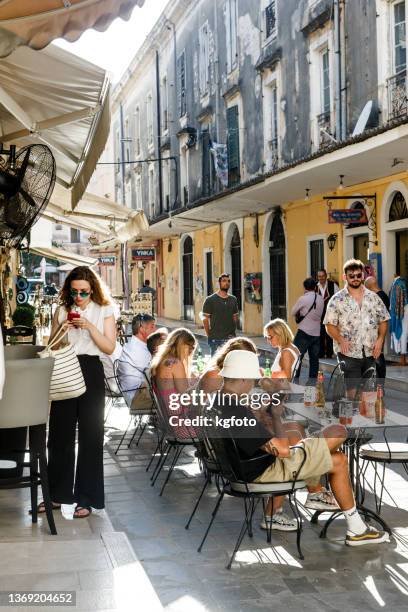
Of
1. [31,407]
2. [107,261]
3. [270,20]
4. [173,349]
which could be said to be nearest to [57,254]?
[270,20]

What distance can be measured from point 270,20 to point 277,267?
6.29 metres

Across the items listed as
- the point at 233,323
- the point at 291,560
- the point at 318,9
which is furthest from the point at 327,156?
the point at 291,560

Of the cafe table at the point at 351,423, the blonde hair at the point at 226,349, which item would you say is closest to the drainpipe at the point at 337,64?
the blonde hair at the point at 226,349

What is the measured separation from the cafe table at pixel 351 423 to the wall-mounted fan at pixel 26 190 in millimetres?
2632

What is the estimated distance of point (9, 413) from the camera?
507 cm

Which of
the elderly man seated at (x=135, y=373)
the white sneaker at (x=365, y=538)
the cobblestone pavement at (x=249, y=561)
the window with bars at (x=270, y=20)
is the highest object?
the window with bars at (x=270, y=20)

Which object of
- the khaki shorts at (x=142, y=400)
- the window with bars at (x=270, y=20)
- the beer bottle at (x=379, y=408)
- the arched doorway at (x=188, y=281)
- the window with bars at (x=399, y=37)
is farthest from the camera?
the arched doorway at (x=188, y=281)

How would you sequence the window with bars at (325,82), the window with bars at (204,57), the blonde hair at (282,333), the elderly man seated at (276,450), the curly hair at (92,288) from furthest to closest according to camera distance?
the window with bars at (204,57) < the window with bars at (325,82) < the blonde hair at (282,333) < the curly hair at (92,288) < the elderly man seated at (276,450)

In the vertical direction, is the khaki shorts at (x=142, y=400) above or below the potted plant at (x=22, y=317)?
below

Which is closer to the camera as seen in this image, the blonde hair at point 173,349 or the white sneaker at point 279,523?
the white sneaker at point 279,523

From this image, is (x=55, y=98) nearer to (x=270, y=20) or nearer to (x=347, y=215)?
(x=347, y=215)

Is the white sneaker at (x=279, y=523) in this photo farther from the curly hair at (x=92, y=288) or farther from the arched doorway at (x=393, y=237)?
the arched doorway at (x=393, y=237)

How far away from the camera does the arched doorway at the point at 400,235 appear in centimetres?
1562

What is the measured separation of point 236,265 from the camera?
89.2 ft
